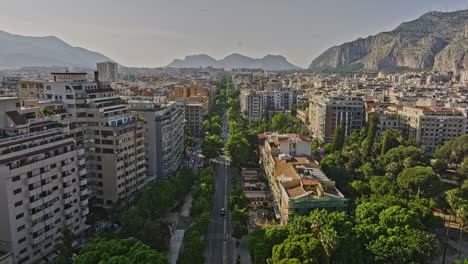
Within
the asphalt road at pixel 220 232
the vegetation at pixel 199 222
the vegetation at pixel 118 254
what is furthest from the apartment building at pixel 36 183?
the asphalt road at pixel 220 232

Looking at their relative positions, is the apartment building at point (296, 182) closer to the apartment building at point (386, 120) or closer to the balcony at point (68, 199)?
the balcony at point (68, 199)

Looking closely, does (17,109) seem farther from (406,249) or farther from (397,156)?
(397,156)

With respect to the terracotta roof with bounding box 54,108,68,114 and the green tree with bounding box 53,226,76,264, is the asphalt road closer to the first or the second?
the green tree with bounding box 53,226,76,264

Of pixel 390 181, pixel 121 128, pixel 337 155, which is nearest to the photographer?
pixel 121 128

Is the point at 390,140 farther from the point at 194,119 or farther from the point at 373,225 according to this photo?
the point at 194,119

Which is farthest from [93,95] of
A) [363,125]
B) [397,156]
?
[363,125]

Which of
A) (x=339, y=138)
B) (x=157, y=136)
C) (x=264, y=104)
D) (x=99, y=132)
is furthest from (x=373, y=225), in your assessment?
(x=264, y=104)
